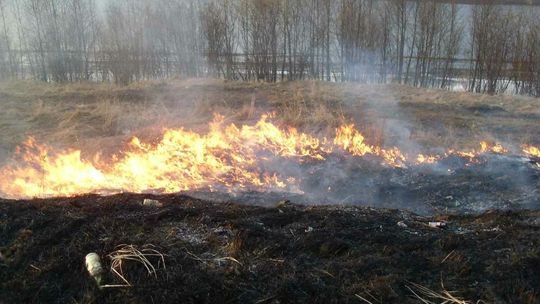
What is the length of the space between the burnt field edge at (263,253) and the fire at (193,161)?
257cm

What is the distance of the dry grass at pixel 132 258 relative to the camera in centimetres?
345

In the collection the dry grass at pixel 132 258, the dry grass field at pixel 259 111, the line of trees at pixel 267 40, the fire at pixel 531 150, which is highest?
the line of trees at pixel 267 40

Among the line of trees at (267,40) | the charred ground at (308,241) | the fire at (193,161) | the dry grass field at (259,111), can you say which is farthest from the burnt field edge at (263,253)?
the line of trees at (267,40)

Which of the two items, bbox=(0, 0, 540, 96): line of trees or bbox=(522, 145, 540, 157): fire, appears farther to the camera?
bbox=(0, 0, 540, 96): line of trees

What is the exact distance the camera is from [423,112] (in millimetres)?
12516

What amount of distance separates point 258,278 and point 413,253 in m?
1.32

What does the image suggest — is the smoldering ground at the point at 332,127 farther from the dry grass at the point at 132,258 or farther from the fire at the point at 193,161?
the dry grass at the point at 132,258

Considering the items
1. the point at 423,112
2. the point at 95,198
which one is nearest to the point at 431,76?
the point at 423,112

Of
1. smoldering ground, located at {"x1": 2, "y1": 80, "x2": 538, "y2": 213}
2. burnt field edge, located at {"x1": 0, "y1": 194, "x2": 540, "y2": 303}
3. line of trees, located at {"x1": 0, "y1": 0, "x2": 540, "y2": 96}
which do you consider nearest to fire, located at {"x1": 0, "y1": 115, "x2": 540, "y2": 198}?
smoldering ground, located at {"x1": 2, "y1": 80, "x2": 538, "y2": 213}

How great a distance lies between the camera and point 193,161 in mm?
8188

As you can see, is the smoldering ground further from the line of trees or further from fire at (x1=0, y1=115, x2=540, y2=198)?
the line of trees

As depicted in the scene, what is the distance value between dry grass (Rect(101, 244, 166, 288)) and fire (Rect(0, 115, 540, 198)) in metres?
3.54

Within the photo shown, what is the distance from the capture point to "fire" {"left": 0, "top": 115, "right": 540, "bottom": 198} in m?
7.44

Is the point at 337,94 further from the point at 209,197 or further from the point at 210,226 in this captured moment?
the point at 210,226
